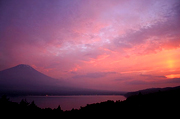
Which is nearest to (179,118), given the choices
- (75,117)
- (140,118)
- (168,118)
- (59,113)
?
(168,118)

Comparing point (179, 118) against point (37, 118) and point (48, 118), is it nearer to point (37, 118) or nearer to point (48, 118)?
point (48, 118)

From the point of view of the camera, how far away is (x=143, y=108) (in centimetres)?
1275

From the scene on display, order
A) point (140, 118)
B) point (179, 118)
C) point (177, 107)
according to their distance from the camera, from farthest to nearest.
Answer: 1. point (177, 107)
2. point (140, 118)
3. point (179, 118)

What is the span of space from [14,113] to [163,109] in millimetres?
16275

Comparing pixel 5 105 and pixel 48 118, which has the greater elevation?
pixel 5 105

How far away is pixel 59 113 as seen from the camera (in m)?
13.2

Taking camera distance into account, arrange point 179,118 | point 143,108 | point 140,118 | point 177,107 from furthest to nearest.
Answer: point 143,108, point 177,107, point 140,118, point 179,118

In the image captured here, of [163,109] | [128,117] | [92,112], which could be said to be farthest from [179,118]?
[92,112]

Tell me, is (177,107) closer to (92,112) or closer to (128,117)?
(128,117)

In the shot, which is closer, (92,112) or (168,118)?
(168,118)

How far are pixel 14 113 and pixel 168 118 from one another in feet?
51.1

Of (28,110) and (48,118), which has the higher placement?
(28,110)

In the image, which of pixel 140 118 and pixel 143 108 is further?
pixel 143 108

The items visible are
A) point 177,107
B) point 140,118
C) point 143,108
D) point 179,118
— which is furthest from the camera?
point 143,108
